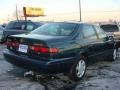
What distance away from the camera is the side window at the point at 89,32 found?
798cm

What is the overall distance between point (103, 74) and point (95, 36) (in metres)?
1.14

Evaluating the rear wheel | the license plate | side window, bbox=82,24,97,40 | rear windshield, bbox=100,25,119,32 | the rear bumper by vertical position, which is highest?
side window, bbox=82,24,97,40

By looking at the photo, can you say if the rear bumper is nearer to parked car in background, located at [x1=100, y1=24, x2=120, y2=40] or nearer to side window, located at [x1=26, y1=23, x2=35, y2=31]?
parked car in background, located at [x1=100, y1=24, x2=120, y2=40]

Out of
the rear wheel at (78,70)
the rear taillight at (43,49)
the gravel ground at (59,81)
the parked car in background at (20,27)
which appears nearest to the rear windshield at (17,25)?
the parked car in background at (20,27)

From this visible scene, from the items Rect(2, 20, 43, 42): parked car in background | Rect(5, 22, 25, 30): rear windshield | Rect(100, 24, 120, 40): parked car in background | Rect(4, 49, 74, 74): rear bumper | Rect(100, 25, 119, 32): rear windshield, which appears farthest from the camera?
Rect(5, 22, 25, 30): rear windshield

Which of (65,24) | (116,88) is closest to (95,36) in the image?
(65,24)

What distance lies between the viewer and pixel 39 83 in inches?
276

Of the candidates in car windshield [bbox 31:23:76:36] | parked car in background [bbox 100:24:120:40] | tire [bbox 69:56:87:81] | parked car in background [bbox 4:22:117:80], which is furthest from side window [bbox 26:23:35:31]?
tire [bbox 69:56:87:81]

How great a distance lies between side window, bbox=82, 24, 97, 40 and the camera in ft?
26.2

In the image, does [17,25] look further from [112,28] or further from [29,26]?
[112,28]

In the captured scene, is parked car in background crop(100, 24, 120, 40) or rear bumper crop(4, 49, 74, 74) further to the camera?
parked car in background crop(100, 24, 120, 40)

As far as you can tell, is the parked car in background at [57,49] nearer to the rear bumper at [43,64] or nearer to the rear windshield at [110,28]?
the rear bumper at [43,64]

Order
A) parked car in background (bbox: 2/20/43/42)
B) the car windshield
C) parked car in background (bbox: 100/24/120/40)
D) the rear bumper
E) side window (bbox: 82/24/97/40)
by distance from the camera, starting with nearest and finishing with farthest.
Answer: the rear bumper → the car windshield → side window (bbox: 82/24/97/40) → parked car in background (bbox: 100/24/120/40) → parked car in background (bbox: 2/20/43/42)

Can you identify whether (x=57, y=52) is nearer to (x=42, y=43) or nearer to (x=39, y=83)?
(x=42, y=43)
